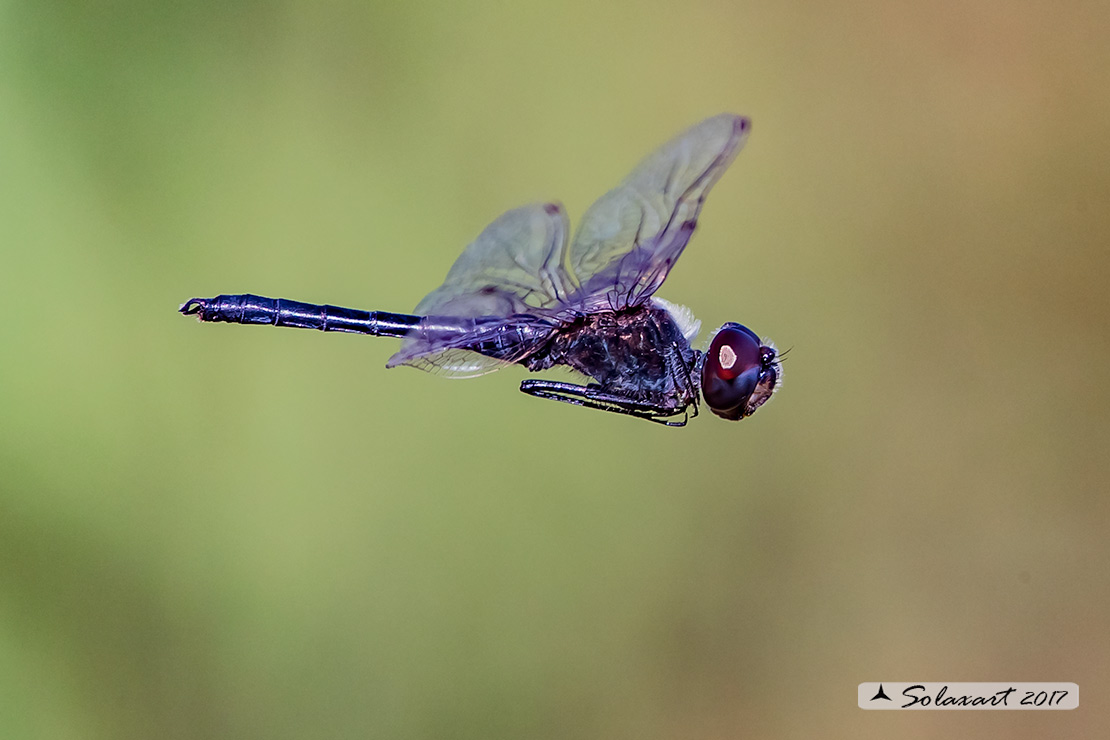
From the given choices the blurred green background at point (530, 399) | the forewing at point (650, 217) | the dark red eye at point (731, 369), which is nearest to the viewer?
the forewing at point (650, 217)

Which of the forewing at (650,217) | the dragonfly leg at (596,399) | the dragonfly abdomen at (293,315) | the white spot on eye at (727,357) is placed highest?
the forewing at (650,217)

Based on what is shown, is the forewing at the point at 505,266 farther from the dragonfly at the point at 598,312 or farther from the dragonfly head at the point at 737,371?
the dragonfly head at the point at 737,371

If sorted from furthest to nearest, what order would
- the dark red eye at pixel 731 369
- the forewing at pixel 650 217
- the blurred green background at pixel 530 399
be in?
the blurred green background at pixel 530 399 → the dark red eye at pixel 731 369 → the forewing at pixel 650 217

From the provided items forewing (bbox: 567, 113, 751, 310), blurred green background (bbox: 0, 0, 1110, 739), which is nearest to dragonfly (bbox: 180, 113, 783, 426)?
forewing (bbox: 567, 113, 751, 310)

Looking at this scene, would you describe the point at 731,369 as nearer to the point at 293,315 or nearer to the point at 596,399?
the point at 596,399

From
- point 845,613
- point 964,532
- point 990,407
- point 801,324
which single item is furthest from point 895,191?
point 845,613

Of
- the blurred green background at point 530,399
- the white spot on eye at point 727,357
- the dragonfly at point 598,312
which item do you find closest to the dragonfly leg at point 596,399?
the dragonfly at point 598,312

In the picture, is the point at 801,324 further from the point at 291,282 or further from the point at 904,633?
the point at 291,282
